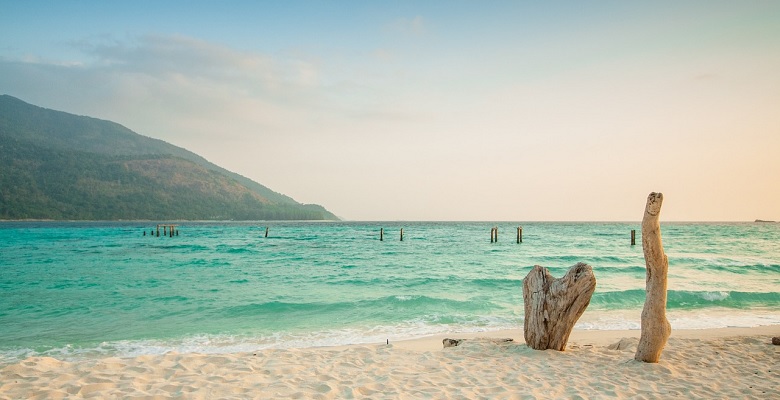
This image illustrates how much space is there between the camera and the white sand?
5043 mm

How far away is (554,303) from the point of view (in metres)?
7.07

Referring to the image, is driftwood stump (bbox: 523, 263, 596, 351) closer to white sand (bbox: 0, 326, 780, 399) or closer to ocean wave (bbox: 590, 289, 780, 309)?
white sand (bbox: 0, 326, 780, 399)

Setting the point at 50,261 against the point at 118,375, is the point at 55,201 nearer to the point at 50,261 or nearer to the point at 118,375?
the point at 50,261

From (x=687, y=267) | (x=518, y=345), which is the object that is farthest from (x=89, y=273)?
(x=687, y=267)

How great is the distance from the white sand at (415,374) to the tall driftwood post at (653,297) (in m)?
0.26

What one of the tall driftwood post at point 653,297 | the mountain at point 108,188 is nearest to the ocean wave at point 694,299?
the tall driftwood post at point 653,297

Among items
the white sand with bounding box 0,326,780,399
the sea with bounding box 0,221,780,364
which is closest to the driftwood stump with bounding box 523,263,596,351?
the white sand with bounding box 0,326,780,399

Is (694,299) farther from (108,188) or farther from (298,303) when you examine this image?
(108,188)

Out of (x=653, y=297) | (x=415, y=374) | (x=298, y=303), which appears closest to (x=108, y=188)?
(x=298, y=303)

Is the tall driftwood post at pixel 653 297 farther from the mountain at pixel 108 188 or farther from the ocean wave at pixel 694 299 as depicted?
the mountain at pixel 108 188

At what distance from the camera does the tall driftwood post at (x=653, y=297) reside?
5.98 metres

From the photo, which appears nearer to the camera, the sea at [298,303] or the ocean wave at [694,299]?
the sea at [298,303]

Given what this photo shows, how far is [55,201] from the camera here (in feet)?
405

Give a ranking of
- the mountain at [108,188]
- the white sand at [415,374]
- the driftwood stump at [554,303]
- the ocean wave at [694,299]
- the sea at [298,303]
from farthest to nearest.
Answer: the mountain at [108,188]
the ocean wave at [694,299]
the sea at [298,303]
the driftwood stump at [554,303]
the white sand at [415,374]
